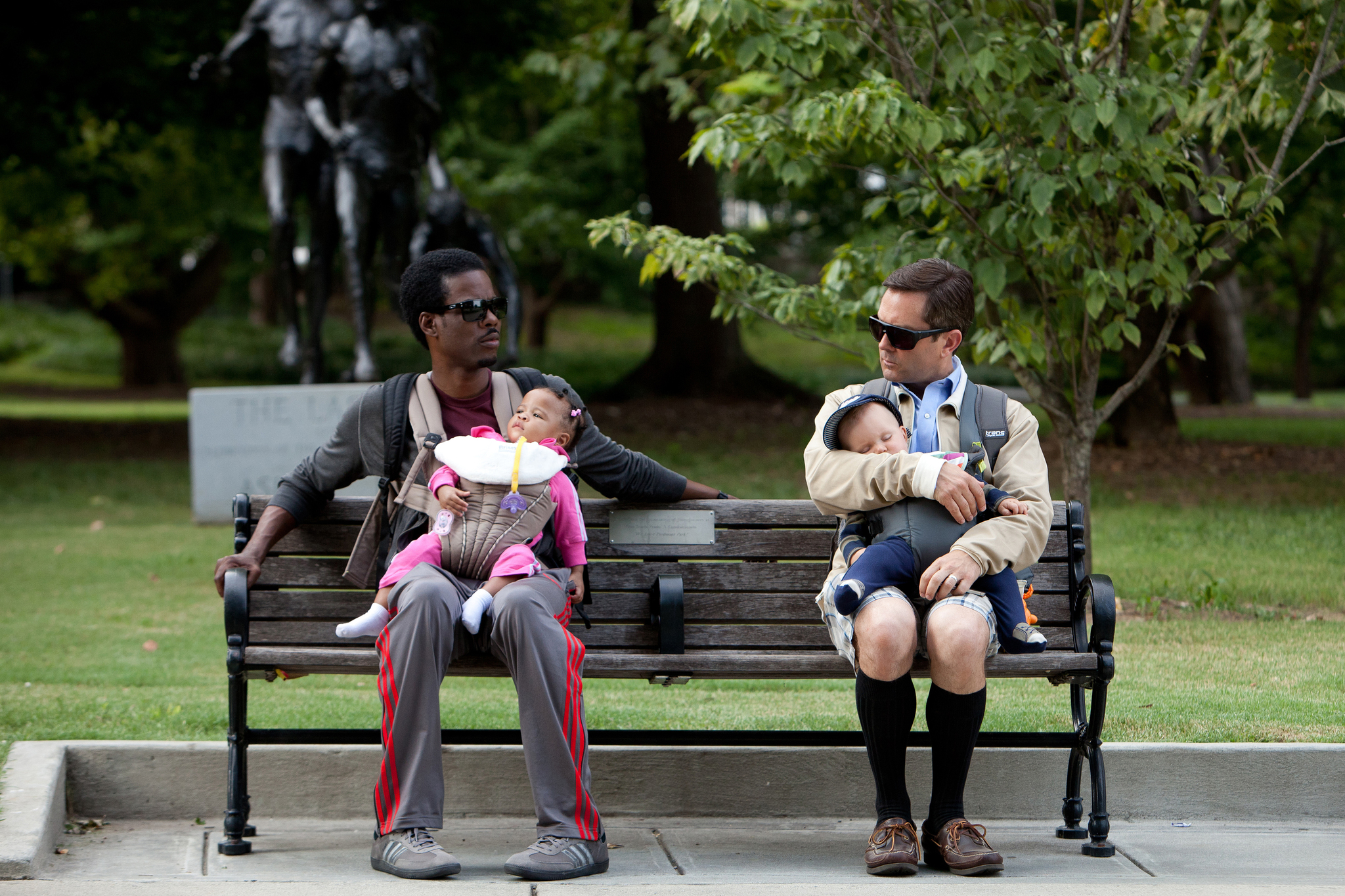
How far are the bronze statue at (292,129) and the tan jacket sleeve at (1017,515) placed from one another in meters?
7.11

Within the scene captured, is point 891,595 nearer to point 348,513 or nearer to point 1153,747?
point 1153,747

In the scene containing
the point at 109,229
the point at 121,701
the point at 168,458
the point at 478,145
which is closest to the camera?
the point at 121,701

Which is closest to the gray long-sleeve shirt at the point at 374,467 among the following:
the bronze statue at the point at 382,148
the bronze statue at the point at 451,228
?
the bronze statue at the point at 382,148

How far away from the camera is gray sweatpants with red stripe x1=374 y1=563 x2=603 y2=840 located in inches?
137

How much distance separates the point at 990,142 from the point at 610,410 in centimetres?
1147

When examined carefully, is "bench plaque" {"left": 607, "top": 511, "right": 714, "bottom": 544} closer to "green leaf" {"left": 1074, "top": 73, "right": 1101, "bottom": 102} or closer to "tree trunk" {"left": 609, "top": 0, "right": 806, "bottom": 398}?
"green leaf" {"left": 1074, "top": 73, "right": 1101, "bottom": 102}

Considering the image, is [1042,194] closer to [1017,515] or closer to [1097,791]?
[1017,515]

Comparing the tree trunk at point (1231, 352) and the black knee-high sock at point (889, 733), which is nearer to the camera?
the black knee-high sock at point (889, 733)

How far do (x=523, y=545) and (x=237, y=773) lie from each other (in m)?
0.97

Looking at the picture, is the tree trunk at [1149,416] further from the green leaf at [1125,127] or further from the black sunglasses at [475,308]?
the black sunglasses at [475,308]

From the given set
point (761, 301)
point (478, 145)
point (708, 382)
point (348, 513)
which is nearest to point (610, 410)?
point (708, 382)

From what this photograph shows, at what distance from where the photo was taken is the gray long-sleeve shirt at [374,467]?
13.3 feet

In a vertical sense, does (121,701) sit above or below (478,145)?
Answer: below

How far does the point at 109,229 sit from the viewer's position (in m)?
33.9
